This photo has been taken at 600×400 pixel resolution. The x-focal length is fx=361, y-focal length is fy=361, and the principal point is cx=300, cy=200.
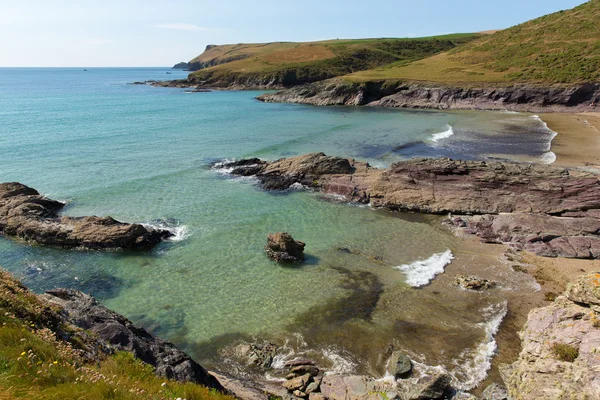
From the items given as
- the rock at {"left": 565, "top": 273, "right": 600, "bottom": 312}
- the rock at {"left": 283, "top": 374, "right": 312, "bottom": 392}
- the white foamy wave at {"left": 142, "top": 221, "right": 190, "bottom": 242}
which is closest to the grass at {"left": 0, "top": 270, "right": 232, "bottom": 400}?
the rock at {"left": 283, "top": 374, "right": 312, "bottom": 392}

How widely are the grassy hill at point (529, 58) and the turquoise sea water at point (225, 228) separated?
A: 3486cm

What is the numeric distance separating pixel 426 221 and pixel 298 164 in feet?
51.8

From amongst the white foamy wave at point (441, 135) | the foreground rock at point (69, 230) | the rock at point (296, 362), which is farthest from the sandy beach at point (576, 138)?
the foreground rock at point (69, 230)

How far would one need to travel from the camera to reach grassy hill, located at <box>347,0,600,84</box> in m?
86.9

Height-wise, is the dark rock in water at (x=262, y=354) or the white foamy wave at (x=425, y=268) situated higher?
the white foamy wave at (x=425, y=268)

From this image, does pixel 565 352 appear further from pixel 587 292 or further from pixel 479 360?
pixel 479 360

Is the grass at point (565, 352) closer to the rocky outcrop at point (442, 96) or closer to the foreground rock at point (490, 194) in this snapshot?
the foreground rock at point (490, 194)

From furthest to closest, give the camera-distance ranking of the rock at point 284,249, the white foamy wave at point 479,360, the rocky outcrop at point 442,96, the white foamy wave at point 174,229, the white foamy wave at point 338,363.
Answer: the rocky outcrop at point 442,96, the white foamy wave at point 174,229, the rock at point 284,249, the white foamy wave at point 338,363, the white foamy wave at point 479,360

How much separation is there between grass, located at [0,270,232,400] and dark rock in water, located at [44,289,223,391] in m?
1.15

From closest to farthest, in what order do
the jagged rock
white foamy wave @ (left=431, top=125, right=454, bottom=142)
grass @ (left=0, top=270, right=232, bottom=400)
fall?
grass @ (left=0, top=270, right=232, bottom=400) → the jagged rock → white foamy wave @ (left=431, top=125, right=454, bottom=142)

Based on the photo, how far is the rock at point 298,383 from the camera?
13.4 metres

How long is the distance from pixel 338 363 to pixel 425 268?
9768mm

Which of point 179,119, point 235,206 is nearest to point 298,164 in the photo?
point 235,206

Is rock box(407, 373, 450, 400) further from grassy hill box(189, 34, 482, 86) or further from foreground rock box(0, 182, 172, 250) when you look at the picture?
grassy hill box(189, 34, 482, 86)
